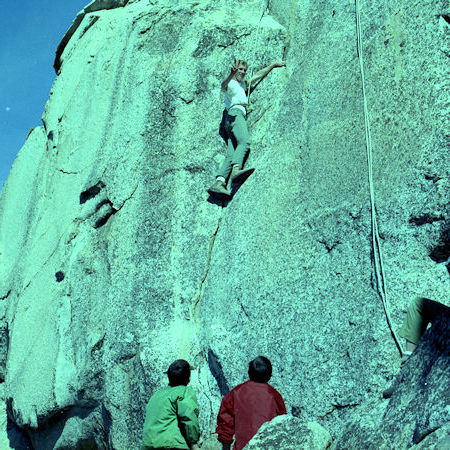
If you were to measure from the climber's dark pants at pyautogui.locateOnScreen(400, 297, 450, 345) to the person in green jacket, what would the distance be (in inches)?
66.6

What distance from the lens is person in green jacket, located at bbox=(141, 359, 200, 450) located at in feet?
15.4

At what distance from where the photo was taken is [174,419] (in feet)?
15.7

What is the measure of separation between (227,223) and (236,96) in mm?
1749

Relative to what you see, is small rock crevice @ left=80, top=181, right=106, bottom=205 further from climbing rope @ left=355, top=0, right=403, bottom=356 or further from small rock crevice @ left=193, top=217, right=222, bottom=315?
climbing rope @ left=355, top=0, right=403, bottom=356

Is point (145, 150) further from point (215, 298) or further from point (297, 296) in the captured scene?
point (297, 296)

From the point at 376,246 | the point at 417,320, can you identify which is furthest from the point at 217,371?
the point at 417,320

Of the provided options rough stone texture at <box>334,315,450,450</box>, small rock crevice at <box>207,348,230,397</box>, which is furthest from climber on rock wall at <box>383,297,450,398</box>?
small rock crevice at <box>207,348,230,397</box>

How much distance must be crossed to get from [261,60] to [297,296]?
397 centimetres

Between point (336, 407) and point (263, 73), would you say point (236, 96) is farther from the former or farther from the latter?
point (336, 407)

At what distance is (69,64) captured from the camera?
11719 mm

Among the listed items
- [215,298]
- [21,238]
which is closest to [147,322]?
[215,298]

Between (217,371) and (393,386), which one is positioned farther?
(217,371)

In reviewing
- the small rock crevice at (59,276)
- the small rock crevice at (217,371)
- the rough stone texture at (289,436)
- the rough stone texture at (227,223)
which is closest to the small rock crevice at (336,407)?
the rough stone texture at (227,223)

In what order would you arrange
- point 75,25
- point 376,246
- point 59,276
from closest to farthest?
point 376,246
point 59,276
point 75,25
